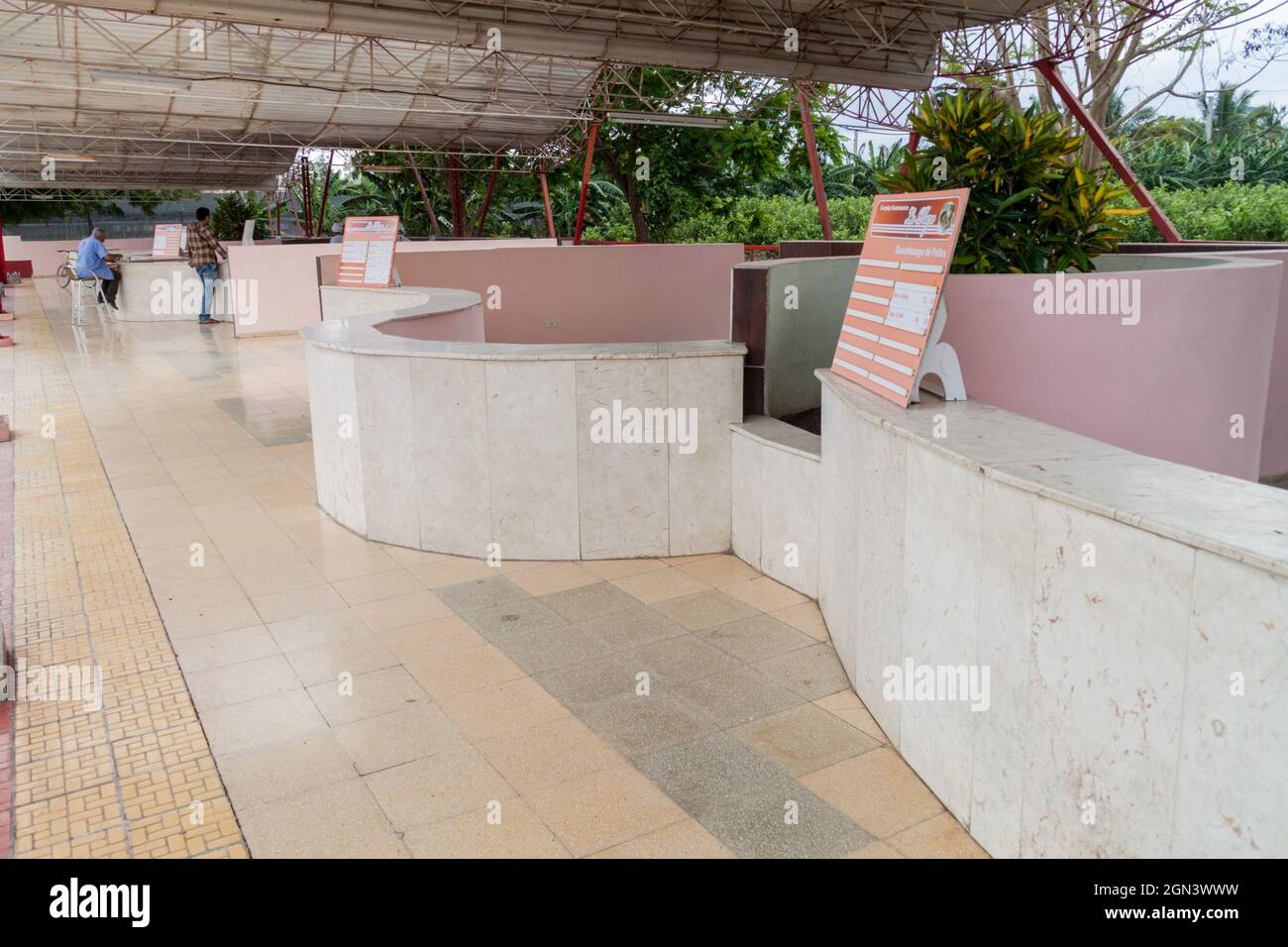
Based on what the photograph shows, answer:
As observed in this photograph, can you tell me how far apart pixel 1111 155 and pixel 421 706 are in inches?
458

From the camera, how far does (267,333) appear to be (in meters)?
16.8

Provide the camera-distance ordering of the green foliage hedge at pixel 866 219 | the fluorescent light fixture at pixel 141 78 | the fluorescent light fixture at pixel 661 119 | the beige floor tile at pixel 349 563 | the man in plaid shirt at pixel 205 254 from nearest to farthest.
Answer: the beige floor tile at pixel 349 563 → the fluorescent light fixture at pixel 141 78 → the man in plaid shirt at pixel 205 254 → the fluorescent light fixture at pixel 661 119 → the green foliage hedge at pixel 866 219

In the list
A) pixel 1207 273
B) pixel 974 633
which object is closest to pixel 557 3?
pixel 1207 273

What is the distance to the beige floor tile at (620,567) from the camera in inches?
220

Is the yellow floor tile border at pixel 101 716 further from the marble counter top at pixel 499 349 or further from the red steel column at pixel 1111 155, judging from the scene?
the red steel column at pixel 1111 155

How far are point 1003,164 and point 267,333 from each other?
1370 cm

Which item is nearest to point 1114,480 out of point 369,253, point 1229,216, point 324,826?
point 324,826

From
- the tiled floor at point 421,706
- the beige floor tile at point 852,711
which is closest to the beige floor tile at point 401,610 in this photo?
the tiled floor at point 421,706

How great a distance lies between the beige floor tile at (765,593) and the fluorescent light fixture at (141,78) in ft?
49.0

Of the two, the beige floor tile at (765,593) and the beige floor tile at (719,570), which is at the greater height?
the beige floor tile at (719,570)

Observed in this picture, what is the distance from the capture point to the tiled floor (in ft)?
10.9

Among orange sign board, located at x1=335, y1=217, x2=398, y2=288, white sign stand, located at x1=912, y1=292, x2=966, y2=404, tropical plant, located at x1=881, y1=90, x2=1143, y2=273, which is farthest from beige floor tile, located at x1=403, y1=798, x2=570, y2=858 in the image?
orange sign board, located at x1=335, y1=217, x2=398, y2=288

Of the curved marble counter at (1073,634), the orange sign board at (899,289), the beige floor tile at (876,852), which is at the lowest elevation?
the beige floor tile at (876,852)

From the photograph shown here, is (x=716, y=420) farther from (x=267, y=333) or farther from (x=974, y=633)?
(x=267, y=333)
